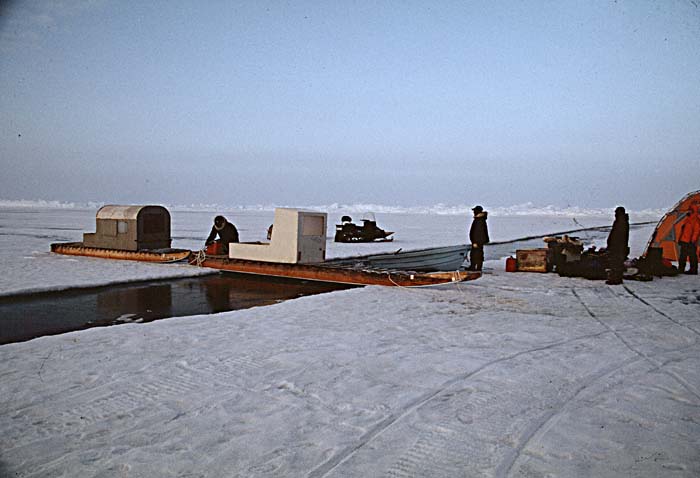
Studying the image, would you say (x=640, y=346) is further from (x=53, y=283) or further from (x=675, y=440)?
(x=53, y=283)

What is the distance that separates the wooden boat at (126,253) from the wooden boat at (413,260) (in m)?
3.89

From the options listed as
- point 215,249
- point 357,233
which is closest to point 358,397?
point 215,249

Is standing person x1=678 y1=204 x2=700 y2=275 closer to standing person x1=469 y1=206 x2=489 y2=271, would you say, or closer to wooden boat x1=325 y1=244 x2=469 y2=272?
standing person x1=469 y1=206 x2=489 y2=271

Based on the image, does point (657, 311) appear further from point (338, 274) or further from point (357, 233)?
point (357, 233)

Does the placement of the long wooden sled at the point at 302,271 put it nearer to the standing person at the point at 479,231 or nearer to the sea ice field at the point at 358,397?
the standing person at the point at 479,231

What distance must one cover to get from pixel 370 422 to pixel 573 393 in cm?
167

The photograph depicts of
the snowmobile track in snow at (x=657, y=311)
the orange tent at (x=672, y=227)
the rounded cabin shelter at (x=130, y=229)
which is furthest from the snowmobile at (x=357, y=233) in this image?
the snowmobile track in snow at (x=657, y=311)

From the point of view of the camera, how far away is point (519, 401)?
3898mm

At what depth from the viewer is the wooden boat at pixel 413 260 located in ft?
44.2

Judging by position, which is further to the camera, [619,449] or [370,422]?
[370,422]

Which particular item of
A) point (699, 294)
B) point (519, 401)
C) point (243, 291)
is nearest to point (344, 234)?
point (243, 291)

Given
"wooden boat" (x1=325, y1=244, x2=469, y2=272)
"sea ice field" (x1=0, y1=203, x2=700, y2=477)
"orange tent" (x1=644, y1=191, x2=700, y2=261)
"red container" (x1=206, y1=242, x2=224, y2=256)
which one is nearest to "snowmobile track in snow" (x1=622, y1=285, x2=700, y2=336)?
"sea ice field" (x1=0, y1=203, x2=700, y2=477)

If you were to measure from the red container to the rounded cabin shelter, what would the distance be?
2.26 m

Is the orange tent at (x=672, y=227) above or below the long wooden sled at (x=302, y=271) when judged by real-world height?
above
